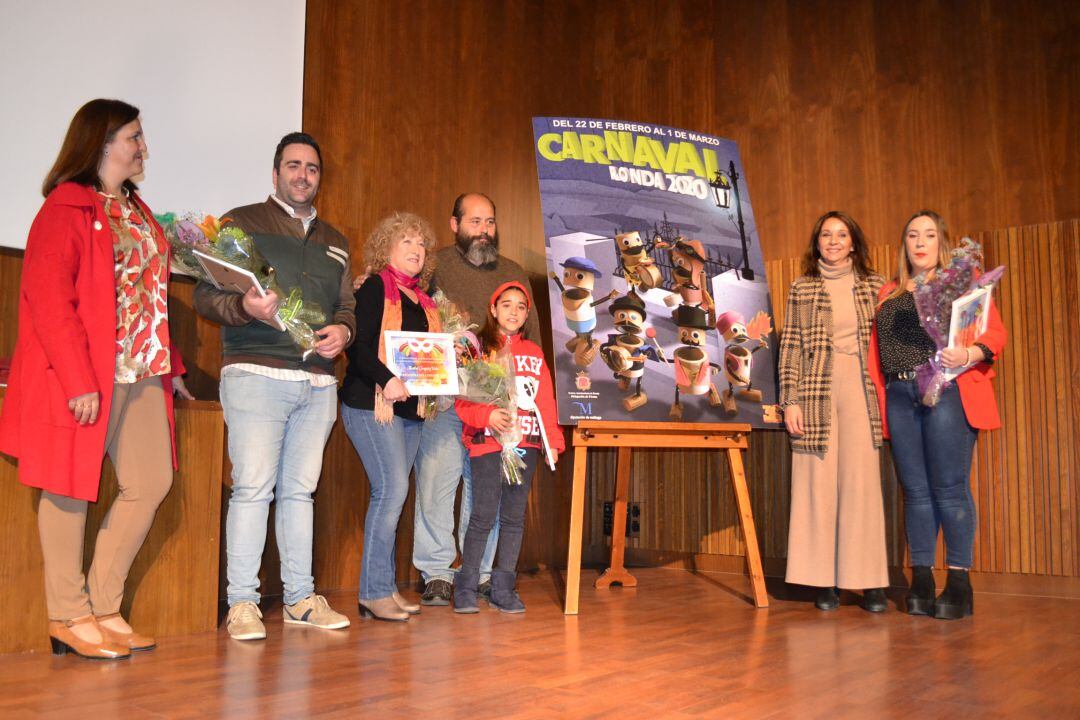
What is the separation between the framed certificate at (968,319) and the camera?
3.34 meters

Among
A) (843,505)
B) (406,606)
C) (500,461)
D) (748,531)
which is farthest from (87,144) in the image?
(843,505)

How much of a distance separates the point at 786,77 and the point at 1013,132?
132 centimetres

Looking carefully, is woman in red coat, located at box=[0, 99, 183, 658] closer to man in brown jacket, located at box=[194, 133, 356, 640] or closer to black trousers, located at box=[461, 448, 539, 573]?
man in brown jacket, located at box=[194, 133, 356, 640]

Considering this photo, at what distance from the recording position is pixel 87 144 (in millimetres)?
2639

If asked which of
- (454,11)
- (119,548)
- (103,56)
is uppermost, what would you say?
(454,11)

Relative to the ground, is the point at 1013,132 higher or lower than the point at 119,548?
higher

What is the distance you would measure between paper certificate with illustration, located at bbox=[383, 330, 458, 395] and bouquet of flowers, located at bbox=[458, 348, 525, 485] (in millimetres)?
59

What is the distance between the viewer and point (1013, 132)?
4.55 meters

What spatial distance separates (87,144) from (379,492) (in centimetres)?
148

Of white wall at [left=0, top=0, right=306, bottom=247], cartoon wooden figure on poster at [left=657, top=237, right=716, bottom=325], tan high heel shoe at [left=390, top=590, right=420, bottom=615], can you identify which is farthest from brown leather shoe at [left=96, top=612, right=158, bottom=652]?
cartoon wooden figure on poster at [left=657, top=237, right=716, bottom=325]

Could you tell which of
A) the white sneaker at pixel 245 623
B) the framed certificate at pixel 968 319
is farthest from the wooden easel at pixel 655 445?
the white sneaker at pixel 245 623

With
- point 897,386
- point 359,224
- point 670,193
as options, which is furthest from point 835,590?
point 359,224

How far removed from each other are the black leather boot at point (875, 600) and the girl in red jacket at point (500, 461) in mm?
1392

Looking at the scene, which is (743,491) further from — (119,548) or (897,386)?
(119,548)
